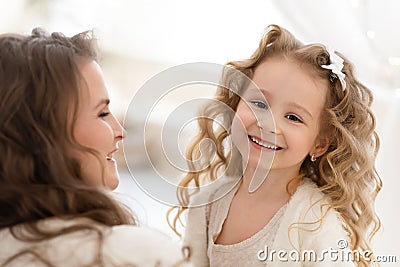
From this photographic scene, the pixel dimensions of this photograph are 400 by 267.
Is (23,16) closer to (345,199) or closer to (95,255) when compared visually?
(345,199)

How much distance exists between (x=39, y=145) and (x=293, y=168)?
0.68m

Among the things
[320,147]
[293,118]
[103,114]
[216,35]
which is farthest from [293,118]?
[216,35]

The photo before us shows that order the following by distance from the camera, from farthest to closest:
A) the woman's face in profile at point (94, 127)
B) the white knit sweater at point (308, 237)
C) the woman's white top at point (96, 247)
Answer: the white knit sweater at point (308, 237), the woman's face in profile at point (94, 127), the woman's white top at point (96, 247)

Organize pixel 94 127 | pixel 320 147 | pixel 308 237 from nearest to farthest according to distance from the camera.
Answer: pixel 94 127 → pixel 308 237 → pixel 320 147

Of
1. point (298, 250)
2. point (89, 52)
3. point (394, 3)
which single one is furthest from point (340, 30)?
point (89, 52)

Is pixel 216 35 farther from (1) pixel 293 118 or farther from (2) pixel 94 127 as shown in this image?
(2) pixel 94 127

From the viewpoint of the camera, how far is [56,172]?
1057 millimetres

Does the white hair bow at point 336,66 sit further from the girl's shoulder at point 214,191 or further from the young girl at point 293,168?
the girl's shoulder at point 214,191

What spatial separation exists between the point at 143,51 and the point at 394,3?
842 millimetres

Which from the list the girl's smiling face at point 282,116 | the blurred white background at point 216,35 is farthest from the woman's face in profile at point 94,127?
the blurred white background at point 216,35

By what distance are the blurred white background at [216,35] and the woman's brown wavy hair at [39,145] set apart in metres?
0.91

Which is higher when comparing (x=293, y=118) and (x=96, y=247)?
(x=293, y=118)

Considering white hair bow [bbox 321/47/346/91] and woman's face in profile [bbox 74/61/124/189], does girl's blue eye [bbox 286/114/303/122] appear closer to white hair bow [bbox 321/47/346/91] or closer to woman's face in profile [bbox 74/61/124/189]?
white hair bow [bbox 321/47/346/91]

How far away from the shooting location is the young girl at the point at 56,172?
98 cm
